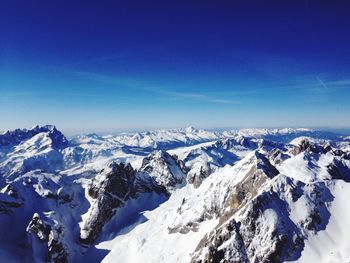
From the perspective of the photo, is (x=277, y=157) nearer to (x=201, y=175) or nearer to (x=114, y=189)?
(x=201, y=175)

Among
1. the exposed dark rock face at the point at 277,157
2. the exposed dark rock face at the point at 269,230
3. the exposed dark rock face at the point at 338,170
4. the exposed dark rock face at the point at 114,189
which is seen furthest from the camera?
the exposed dark rock face at the point at 277,157

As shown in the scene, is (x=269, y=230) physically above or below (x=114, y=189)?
above

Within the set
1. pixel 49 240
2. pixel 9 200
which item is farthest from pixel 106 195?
pixel 9 200

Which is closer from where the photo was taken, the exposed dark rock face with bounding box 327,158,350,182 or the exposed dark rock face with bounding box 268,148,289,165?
the exposed dark rock face with bounding box 327,158,350,182

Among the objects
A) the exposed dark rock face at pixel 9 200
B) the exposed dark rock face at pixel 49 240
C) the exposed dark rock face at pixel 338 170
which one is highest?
the exposed dark rock face at pixel 338 170

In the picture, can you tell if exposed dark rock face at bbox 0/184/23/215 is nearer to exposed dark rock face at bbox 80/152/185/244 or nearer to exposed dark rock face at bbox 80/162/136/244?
exposed dark rock face at bbox 80/152/185/244

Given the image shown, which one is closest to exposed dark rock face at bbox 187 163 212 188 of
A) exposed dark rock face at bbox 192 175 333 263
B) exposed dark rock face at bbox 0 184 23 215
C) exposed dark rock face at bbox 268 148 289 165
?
exposed dark rock face at bbox 268 148 289 165

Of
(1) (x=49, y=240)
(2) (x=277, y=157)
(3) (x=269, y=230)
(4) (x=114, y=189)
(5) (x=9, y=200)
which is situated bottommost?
(1) (x=49, y=240)

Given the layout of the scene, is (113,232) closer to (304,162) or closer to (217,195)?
(217,195)

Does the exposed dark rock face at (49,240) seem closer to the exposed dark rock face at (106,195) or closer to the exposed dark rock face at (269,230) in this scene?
the exposed dark rock face at (106,195)

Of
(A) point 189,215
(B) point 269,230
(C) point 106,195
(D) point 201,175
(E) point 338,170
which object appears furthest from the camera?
(D) point 201,175

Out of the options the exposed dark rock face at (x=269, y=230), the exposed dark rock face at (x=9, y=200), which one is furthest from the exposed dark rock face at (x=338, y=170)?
the exposed dark rock face at (x=9, y=200)
